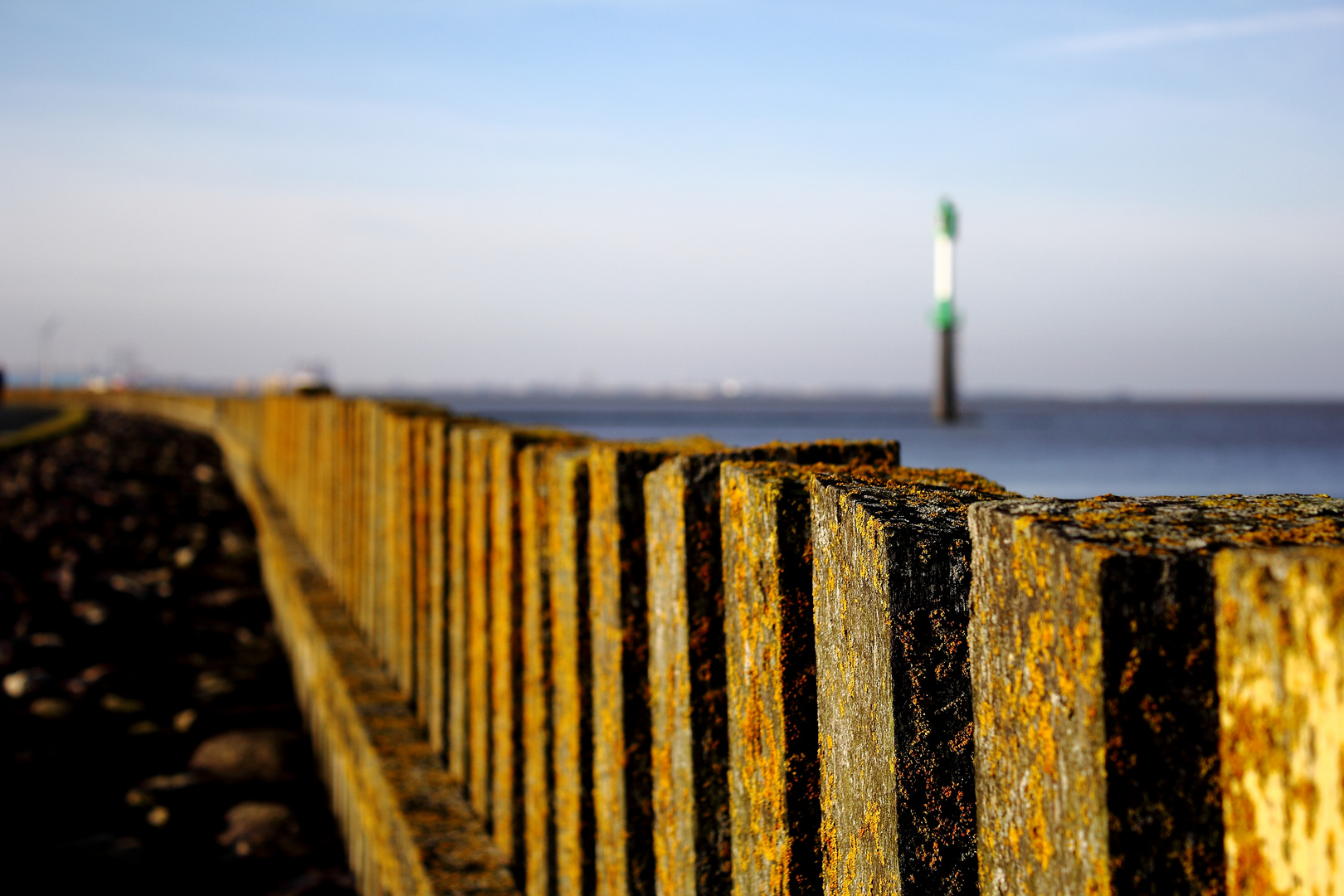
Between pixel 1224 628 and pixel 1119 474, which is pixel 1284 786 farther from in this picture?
pixel 1119 474

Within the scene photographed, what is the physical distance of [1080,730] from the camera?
87 centimetres

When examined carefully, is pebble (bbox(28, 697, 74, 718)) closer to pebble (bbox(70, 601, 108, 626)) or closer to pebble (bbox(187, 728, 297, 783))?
pebble (bbox(187, 728, 297, 783))

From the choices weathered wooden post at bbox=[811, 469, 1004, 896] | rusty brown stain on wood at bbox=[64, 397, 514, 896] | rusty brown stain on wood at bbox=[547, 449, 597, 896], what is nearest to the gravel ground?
rusty brown stain on wood at bbox=[64, 397, 514, 896]

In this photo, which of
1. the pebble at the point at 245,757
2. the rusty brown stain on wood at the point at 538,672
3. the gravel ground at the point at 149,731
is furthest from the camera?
the pebble at the point at 245,757

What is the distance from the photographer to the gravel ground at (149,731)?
3.97m

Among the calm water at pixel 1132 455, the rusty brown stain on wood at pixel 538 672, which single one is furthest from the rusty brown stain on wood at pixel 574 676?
the calm water at pixel 1132 455

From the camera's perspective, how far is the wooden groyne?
78 cm

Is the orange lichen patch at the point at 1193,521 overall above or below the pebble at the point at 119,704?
above

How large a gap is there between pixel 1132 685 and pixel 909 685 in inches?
11.4

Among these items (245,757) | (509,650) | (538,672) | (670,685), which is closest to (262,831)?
(245,757)

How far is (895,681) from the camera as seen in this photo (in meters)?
1.10

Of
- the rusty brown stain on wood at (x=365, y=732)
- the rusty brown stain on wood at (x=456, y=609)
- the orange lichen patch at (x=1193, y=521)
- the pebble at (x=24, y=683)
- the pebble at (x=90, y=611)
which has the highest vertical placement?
the orange lichen patch at (x=1193, y=521)

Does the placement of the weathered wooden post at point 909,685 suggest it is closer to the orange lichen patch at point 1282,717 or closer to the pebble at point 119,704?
the orange lichen patch at point 1282,717

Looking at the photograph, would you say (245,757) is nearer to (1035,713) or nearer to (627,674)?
(627,674)
